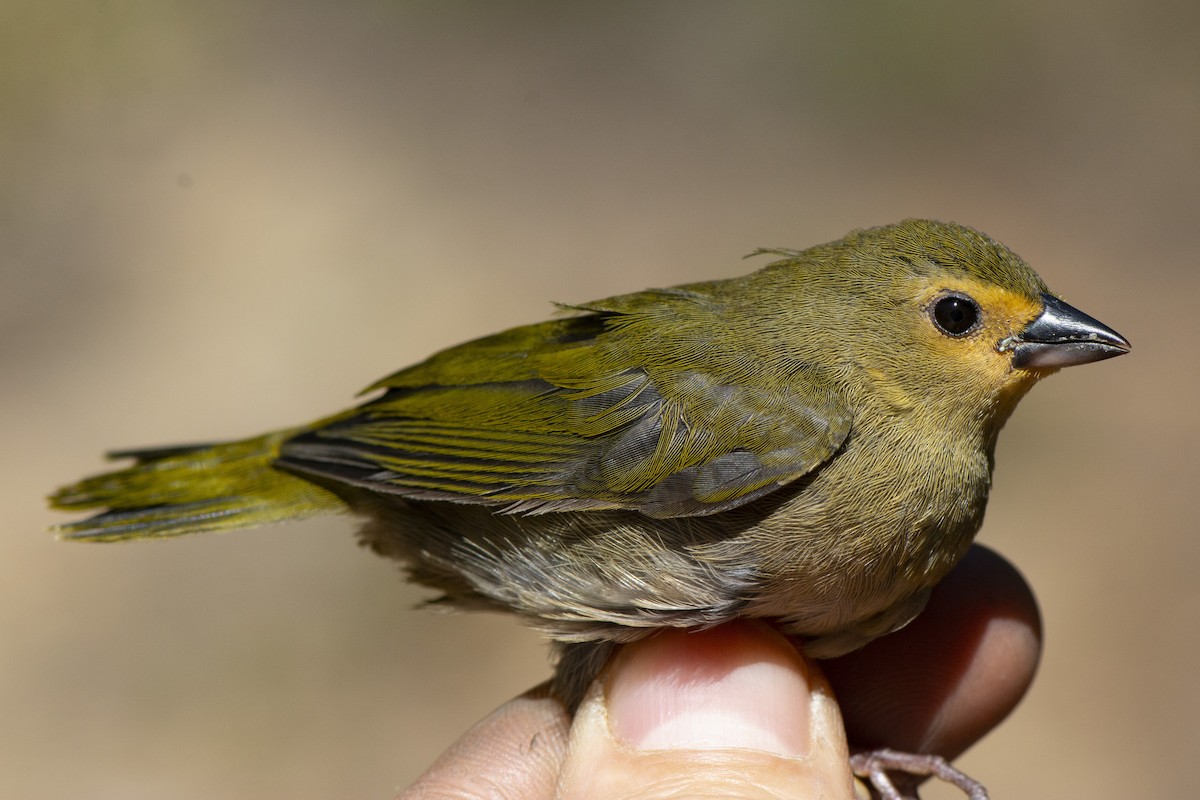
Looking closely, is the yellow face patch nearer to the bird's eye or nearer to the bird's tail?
the bird's eye


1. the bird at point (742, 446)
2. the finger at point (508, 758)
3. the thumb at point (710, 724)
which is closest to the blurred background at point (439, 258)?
the finger at point (508, 758)

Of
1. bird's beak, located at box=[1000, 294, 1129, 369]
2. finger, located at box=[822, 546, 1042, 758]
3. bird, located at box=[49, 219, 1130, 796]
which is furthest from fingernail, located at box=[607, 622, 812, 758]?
bird's beak, located at box=[1000, 294, 1129, 369]

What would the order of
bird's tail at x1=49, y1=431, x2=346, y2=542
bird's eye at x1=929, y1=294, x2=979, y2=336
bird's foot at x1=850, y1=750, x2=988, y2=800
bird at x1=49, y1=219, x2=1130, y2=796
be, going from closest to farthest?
bird at x1=49, y1=219, x2=1130, y2=796
bird's eye at x1=929, y1=294, x2=979, y2=336
bird's foot at x1=850, y1=750, x2=988, y2=800
bird's tail at x1=49, y1=431, x2=346, y2=542

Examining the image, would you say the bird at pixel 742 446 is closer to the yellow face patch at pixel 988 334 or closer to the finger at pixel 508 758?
the yellow face patch at pixel 988 334

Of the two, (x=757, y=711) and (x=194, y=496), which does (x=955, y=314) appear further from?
(x=194, y=496)

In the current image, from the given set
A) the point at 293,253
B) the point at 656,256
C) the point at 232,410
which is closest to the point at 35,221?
Answer: the point at 293,253

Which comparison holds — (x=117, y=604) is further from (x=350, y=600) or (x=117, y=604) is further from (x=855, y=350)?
(x=855, y=350)

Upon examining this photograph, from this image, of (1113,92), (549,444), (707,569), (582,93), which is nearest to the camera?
(707,569)
